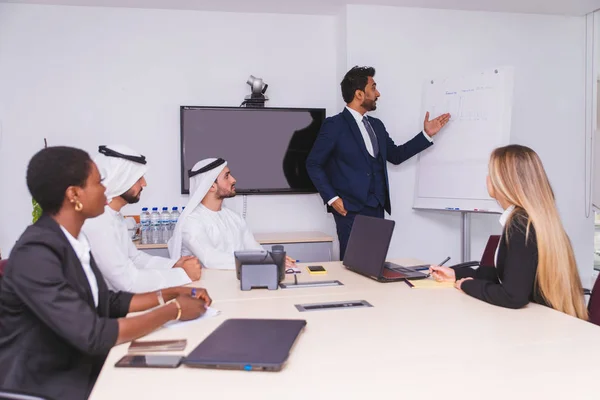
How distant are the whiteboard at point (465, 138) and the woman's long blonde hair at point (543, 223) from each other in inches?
73.2

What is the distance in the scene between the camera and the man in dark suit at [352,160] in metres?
3.94

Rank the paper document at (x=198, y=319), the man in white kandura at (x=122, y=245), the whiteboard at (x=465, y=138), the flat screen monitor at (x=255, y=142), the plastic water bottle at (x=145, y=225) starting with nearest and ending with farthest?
1. the paper document at (x=198, y=319)
2. the man in white kandura at (x=122, y=245)
3. the whiteboard at (x=465, y=138)
4. the plastic water bottle at (x=145, y=225)
5. the flat screen monitor at (x=255, y=142)

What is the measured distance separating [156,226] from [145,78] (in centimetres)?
130

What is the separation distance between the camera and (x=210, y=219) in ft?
10.7

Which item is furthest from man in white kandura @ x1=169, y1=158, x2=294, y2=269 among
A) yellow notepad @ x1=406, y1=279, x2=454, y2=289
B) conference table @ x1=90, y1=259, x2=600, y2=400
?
yellow notepad @ x1=406, y1=279, x2=454, y2=289

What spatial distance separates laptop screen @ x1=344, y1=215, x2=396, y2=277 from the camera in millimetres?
2369

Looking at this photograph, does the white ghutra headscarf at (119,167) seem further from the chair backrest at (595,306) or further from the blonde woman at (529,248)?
the chair backrest at (595,306)

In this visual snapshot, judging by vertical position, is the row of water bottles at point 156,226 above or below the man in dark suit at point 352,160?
below

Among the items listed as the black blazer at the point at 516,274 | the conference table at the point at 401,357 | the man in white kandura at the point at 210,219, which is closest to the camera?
the conference table at the point at 401,357

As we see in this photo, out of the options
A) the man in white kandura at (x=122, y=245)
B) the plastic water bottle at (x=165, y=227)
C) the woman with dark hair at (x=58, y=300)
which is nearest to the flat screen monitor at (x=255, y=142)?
the plastic water bottle at (x=165, y=227)

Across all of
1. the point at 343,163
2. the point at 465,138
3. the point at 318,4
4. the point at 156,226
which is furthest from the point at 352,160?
the point at 156,226

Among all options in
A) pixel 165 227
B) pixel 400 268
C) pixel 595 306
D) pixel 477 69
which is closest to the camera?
pixel 595 306

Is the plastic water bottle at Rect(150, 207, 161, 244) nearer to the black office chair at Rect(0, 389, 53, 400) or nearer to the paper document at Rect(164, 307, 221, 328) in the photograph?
the paper document at Rect(164, 307, 221, 328)

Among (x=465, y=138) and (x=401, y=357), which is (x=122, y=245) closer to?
(x=401, y=357)
